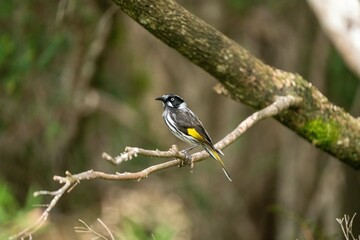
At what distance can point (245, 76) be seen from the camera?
5.09 m

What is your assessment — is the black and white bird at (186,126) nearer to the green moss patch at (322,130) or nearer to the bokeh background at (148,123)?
the green moss patch at (322,130)

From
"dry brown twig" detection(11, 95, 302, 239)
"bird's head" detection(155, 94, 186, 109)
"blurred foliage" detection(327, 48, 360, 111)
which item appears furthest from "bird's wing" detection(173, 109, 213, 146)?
"blurred foliage" detection(327, 48, 360, 111)

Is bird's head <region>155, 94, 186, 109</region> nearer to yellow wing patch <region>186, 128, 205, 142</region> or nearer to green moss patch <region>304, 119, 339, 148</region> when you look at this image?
yellow wing patch <region>186, 128, 205, 142</region>

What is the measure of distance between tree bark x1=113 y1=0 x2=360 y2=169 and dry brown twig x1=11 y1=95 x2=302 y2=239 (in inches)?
5.5

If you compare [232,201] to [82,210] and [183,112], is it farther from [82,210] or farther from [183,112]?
[183,112]

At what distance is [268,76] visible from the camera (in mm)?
5219

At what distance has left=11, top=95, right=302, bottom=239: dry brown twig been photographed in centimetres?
327

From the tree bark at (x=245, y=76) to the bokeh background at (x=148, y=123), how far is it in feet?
8.50

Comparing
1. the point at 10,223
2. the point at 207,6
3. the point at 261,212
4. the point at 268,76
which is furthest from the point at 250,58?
the point at 261,212

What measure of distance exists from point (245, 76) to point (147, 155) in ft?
5.63

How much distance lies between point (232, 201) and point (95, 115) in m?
2.53

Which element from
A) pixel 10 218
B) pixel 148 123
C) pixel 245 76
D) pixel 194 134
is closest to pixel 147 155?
pixel 194 134

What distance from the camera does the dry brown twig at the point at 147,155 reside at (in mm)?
3271

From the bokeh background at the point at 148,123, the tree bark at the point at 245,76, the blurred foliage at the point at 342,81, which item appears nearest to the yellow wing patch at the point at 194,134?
the tree bark at the point at 245,76
